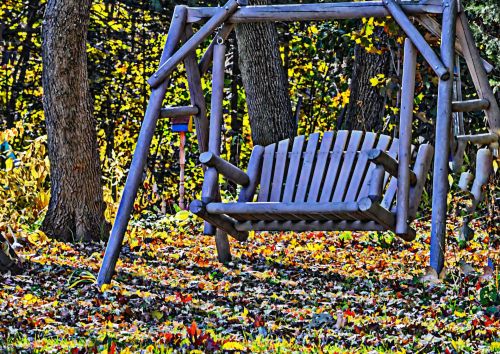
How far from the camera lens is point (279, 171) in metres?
7.44

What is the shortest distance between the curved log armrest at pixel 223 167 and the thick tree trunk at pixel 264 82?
336 centimetres

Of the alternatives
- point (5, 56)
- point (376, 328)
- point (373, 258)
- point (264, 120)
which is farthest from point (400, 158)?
point (5, 56)

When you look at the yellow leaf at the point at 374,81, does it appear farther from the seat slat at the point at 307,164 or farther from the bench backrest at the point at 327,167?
the seat slat at the point at 307,164

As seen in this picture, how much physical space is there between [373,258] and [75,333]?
391 cm

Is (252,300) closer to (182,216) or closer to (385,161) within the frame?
(385,161)

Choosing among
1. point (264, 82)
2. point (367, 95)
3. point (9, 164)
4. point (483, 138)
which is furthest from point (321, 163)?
point (367, 95)

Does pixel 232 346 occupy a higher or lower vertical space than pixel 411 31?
lower

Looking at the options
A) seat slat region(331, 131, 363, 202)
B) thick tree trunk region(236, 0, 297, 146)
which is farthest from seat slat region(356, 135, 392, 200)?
thick tree trunk region(236, 0, 297, 146)

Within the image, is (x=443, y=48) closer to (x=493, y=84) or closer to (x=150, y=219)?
(x=493, y=84)

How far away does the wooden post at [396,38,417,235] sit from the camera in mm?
6547

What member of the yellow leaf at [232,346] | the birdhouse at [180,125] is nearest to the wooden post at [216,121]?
the yellow leaf at [232,346]

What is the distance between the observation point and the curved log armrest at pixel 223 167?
6.82m

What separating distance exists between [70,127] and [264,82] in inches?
100

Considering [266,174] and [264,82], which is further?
[264,82]
